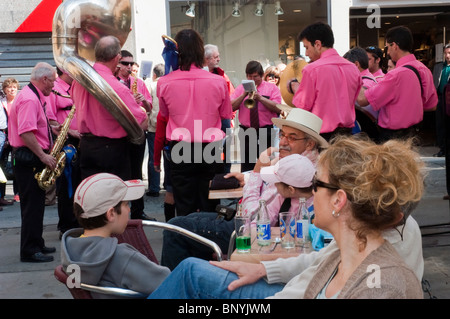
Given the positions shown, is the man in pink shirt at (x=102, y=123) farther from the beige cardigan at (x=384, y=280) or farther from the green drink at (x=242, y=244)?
the beige cardigan at (x=384, y=280)

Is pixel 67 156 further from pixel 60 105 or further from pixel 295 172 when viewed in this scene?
pixel 295 172

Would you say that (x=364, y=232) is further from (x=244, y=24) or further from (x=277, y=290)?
(x=244, y=24)

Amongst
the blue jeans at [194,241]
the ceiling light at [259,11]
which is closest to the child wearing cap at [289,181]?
the blue jeans at [194,241]

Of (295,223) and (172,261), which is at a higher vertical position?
(295,223)

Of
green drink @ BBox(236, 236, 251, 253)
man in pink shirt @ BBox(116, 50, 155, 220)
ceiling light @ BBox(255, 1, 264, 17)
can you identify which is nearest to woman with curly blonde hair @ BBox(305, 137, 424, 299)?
green drink @ BBox(236, 236, 251, 253)

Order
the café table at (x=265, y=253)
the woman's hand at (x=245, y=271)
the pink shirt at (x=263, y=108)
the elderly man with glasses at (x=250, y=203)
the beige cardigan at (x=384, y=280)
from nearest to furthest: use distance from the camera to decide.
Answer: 1. the beige cardigan at (x=384, y=280)
2. the woman's hand at (x=245, y=271)
3. the café table at (x=265, y=253)
4. the elderly man with glasses at (x=250, y=203)
5. the pink shirt at (x=263, y=108)

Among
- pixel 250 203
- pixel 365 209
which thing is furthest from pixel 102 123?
pixel 365 209

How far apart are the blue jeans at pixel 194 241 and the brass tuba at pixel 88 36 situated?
1604 mm

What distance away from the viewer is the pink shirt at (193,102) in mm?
5410

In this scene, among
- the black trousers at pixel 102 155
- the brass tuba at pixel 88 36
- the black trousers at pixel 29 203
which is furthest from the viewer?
the black trousers at pixel 29 203

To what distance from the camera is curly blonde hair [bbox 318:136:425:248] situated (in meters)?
2.24

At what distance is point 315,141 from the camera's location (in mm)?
4520

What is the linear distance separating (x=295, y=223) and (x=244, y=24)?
27.3 feet

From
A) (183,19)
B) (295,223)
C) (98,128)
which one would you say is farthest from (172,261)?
(183,19)
